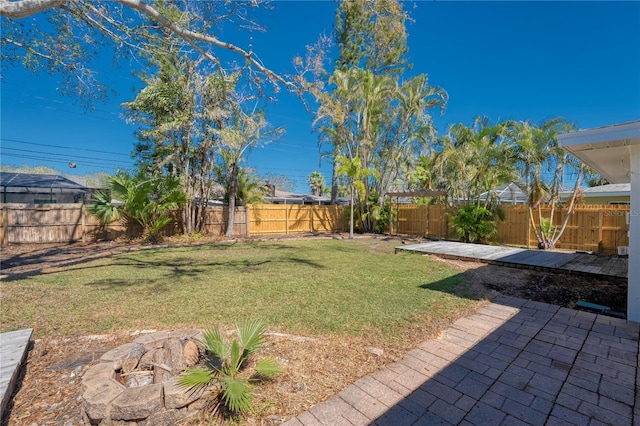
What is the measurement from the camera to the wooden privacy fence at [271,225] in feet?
Result: 31.9

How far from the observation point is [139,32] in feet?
19.5

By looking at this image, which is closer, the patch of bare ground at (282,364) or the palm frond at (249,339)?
the patch of bare ground at (282,364)

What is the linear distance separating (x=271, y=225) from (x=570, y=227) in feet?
41.6

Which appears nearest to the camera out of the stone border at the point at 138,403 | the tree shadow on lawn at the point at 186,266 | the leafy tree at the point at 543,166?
the stone border at the point at 138,403

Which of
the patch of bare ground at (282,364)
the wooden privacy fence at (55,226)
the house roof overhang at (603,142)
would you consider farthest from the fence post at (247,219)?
the house roof overhang at (603,142)

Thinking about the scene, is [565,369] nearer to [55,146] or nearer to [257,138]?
[257,138]

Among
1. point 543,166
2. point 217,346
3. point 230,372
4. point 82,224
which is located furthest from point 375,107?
point 230,372

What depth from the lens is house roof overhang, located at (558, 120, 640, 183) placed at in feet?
11.1

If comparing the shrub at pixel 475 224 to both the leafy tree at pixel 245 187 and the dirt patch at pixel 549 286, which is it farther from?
the leafy tree at pixel 245 187

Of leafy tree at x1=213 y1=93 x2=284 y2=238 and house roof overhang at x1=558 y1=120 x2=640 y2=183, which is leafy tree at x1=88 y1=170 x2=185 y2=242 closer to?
leafy tree at x1=213 y1=93 x2=284 y2=238

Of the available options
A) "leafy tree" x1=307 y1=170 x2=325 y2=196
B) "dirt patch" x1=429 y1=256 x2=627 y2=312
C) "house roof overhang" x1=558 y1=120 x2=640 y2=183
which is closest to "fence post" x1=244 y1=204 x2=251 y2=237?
"dirt patch" x1=429 y1=256 x2=627 y2=312

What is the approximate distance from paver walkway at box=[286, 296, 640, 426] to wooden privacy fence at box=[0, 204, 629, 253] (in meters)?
8.48

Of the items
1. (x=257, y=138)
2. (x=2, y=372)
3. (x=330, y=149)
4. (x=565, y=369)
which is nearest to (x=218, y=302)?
(x=2, y=372)

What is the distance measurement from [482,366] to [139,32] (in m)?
7.98
